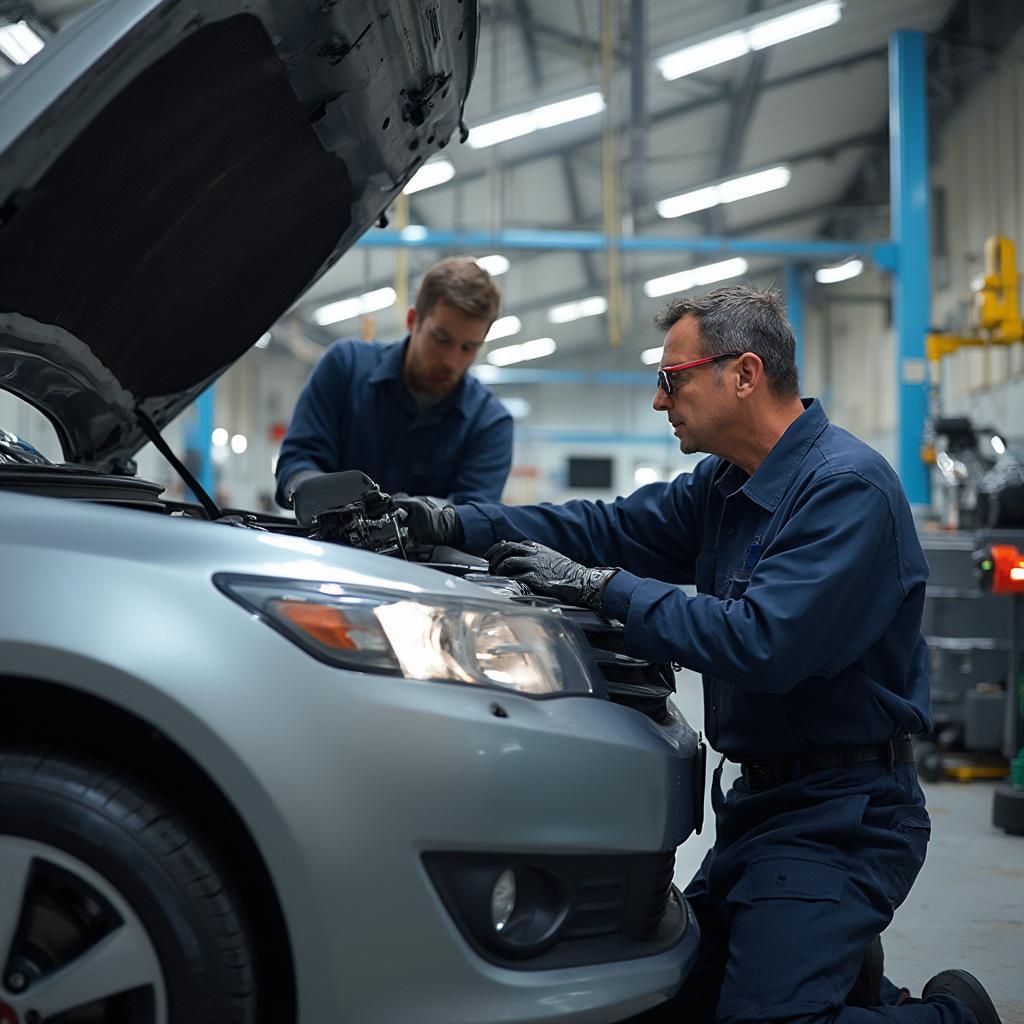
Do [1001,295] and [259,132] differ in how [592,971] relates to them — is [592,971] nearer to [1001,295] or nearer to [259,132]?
[259,132]

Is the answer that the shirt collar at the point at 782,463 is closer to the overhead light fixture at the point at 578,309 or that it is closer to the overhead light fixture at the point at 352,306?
the overhead light fixture at the point at 352,306

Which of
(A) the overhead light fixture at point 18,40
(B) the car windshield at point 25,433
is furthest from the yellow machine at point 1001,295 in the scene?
(B) the car windshield at point 25,433

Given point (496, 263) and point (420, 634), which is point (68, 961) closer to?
point (420, 634)

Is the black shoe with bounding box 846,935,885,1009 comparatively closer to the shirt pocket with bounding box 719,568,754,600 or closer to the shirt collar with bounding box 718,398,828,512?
the shirt pocket with bounding box 719,568,754,600

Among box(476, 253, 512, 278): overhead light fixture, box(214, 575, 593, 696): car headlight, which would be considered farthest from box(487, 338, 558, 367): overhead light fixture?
box(214, 575, 593, 696): car headlight

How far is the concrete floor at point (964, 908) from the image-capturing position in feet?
7.75

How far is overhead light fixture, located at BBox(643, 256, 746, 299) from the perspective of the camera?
1730cm

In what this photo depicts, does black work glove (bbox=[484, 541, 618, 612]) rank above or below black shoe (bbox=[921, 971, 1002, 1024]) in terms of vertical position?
above

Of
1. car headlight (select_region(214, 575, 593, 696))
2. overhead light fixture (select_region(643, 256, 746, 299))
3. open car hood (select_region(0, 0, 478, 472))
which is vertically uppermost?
overhead light fixture (select_region(643, 256, 746, 299))

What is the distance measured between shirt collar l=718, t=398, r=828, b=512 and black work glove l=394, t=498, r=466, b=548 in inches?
22.6

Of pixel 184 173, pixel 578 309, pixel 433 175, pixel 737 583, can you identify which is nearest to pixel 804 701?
pixel 737 583

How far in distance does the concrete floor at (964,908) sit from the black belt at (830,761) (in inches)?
25.0

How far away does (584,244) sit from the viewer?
1123 centimetres

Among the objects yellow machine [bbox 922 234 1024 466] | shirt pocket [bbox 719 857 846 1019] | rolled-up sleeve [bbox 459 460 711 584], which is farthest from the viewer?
yellow machine [bbox 922 234 1024 466]
